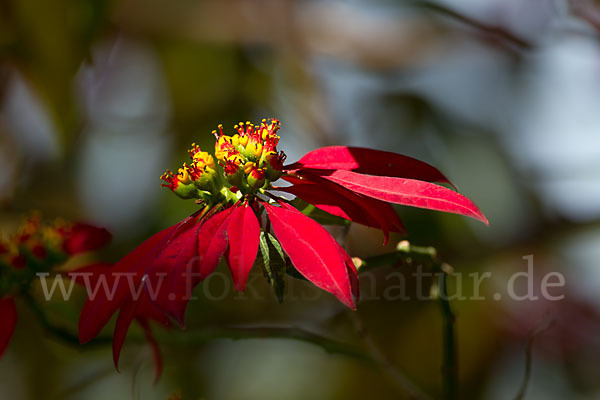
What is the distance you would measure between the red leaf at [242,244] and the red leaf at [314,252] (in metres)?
0.02

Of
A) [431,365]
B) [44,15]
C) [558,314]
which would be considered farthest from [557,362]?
[44,15]

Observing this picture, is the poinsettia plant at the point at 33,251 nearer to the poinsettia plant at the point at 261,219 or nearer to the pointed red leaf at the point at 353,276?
the poinsettia plant at the point at 261,219

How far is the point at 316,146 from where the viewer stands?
123cm

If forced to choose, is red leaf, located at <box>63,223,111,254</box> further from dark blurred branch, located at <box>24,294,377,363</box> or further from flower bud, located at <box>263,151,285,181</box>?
flower bud, located at <box>263,151,285,181</box>

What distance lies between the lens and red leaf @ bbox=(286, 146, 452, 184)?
0.43m

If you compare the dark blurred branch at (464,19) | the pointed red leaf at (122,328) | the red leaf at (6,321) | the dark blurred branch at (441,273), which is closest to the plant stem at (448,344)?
the dark blurred branch at (441,273)

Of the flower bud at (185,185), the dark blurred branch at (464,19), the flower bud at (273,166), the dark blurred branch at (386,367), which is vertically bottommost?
the dark blurred branch at (386,367)

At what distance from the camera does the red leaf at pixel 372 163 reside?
43 cm

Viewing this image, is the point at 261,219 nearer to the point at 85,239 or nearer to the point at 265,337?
the point at 265,337

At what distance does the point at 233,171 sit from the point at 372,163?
102mm

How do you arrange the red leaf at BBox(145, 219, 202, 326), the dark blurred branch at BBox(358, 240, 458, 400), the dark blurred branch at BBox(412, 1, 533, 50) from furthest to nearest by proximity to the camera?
1. the dark blurred branch at BBox(412, 1, 533, 50)
2. the dark blurred branch at BBox(358, 240, 458, 400)
3. the red leaf at BBox(145, 219, 202, 326)

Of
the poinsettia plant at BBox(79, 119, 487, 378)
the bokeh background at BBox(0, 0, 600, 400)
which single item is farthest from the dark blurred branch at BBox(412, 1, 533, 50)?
the poinsettia plant at BBox(79, 119, 487, 378)

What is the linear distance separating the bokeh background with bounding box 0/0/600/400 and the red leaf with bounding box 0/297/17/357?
430 mm

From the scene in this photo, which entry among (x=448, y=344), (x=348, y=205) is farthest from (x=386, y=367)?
(x=348, y=205)
